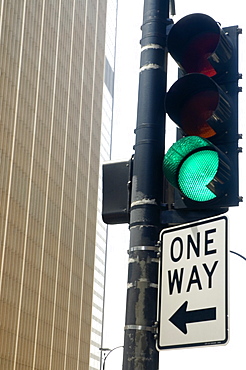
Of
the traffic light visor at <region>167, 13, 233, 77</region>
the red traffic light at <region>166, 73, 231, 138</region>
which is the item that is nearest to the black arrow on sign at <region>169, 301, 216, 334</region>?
the red traffic light at <region>166, 73, 231, 138</region>

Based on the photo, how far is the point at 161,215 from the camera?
488cm

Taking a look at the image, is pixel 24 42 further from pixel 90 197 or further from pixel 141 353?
pixel 141 353

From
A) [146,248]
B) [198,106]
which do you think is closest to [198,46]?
[198,106]

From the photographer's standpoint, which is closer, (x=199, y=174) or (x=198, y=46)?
(x=199, y=174)

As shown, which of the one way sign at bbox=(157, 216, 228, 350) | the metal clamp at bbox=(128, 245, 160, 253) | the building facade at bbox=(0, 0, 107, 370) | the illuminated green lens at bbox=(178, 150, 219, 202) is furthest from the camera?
the building facade at bbox=(0, 0, 107, 370)

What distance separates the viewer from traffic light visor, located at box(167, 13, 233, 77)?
187 inches

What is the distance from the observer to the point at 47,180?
246 ft

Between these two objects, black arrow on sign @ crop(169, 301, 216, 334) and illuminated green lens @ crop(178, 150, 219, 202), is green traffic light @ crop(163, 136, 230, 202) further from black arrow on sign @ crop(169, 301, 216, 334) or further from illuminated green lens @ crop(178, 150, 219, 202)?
black arrow on sign @ crop(169, 301, 216, 334)

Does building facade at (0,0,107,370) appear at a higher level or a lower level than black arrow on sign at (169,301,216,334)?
higher

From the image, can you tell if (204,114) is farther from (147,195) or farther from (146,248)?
(146,248)

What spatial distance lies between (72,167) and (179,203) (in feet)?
262

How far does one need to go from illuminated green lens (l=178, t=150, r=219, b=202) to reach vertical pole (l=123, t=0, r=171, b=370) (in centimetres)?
43

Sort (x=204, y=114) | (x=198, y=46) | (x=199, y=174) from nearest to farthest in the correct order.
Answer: (x=199, y=174) < (x=204, y=114) < (x=198, y=46)

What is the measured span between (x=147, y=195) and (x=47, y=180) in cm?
7046
